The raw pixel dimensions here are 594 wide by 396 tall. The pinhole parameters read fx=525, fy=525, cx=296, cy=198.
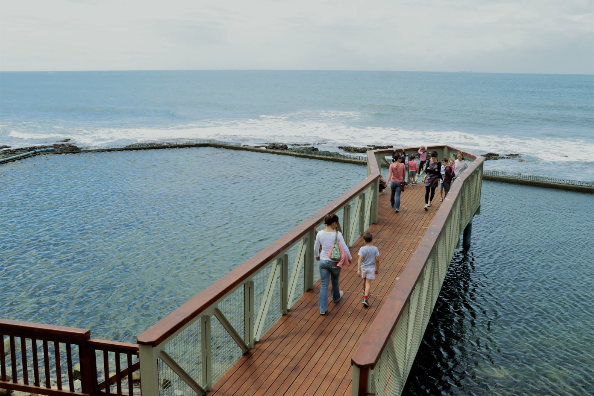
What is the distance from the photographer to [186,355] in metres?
5.91

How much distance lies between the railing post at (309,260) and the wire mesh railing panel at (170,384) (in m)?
3.33

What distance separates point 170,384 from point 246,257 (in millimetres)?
12576

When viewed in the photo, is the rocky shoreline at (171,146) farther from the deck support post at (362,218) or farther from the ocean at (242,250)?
the deck support post at (362,218)

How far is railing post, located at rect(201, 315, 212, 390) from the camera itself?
223 inches

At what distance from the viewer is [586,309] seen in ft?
48.3

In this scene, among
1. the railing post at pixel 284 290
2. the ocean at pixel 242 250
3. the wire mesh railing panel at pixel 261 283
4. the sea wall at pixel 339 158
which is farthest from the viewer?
the sea wall at pixel 339 158

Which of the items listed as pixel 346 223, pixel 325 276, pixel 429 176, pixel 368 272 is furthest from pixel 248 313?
pixel 429 176

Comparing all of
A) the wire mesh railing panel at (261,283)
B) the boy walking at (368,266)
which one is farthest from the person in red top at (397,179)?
the wire mesh railing panel at (261,283)

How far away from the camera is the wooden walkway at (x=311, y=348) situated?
6195 millimetres

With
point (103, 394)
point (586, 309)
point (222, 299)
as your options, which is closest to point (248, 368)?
point (222, 299)

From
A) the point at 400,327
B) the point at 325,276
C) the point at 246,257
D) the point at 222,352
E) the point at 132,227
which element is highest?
the point at 400,327

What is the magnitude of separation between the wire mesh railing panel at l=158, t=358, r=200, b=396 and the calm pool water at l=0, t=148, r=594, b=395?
6191 mm

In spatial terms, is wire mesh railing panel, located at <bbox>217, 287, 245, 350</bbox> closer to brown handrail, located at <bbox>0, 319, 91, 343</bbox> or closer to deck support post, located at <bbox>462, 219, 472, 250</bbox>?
brown handrail, located at <bbox>0, 319, 91, 343</bbox>

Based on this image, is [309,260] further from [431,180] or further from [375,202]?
[431,180]
